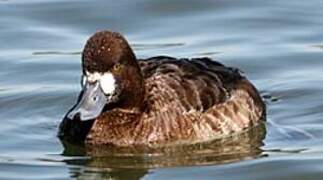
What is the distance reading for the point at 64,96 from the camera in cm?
1321

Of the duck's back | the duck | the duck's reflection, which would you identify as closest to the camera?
the duck's reflection

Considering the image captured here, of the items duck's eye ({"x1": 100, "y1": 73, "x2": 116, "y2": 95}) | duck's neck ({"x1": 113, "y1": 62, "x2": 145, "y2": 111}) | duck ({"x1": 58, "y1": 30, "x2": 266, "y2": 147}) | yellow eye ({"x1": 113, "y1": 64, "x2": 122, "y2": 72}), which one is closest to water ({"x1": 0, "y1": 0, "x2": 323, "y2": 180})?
duck ({"x1": 58, "y1": 30, "x2": 266, "y2": 147})

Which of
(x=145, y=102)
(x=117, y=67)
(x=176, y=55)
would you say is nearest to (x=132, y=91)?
(x=145, y=102)

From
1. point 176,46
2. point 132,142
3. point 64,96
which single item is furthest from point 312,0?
point 132,142

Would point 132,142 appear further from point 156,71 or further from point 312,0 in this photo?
point 312,0

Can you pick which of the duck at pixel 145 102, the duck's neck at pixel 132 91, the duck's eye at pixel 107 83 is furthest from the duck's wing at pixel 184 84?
the duck's eye at pixel 107 83

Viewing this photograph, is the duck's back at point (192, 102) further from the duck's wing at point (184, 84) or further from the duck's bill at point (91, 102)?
Result: the duck's bill at point (91, 102)

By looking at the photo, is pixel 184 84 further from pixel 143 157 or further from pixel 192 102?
pixel 143 157

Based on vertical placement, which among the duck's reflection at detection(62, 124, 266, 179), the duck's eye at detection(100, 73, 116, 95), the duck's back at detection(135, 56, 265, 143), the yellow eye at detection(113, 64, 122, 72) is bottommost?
the duck's reflection at detection(62, 124, 266, 179)

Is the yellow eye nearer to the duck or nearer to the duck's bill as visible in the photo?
the duck

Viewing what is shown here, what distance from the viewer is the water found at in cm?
1120

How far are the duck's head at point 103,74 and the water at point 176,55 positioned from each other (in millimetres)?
430

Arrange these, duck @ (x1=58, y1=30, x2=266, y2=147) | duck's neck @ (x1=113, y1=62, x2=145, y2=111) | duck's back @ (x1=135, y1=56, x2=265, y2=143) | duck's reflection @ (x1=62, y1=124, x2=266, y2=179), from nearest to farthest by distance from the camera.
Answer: duck's reflection @ (x1=62, y1=124, x2=266, y2=179) < duck @ (x1=58, y1=30, x2=266, y2=147) < duck's neck @ (x1=113, y1=62, x2=145, y2=111) < duck's back @ (x1=135, y1=56, x2=265, y2=143)

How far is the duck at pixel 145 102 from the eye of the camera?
11.3 metres
